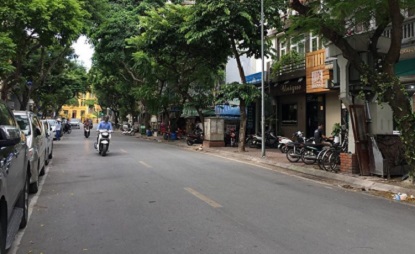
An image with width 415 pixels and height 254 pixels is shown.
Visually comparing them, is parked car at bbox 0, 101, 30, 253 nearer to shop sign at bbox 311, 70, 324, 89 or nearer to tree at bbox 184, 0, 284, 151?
tree at bbox 184, 0, 284, 151

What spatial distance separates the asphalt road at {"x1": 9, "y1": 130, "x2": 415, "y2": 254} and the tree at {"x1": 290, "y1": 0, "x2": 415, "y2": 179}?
2587 mm

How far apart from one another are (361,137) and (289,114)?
528 inches

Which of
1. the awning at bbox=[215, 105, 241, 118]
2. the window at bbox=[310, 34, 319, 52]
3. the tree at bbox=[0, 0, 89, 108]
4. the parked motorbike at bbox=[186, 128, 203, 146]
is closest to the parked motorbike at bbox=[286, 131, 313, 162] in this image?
the window at bbox=[310, 34, 319, 52]

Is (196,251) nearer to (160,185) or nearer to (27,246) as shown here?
(27,246)

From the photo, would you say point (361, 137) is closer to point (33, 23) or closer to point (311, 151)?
point (311, 151)

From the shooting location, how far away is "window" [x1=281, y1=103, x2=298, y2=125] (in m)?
25.3

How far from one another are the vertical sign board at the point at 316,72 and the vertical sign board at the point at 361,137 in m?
7.39

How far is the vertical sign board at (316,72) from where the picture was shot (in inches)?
798

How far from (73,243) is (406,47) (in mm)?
14203

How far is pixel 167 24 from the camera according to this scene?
76.1 feet

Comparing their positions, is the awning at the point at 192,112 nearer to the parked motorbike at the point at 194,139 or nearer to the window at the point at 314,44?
the parked motorbike at the point at 194,139

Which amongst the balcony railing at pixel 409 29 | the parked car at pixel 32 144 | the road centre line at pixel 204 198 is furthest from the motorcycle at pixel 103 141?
the balcony railing at pixel 409 29

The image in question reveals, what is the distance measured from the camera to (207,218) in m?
6.88

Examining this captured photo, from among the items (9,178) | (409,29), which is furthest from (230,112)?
(9,178)
